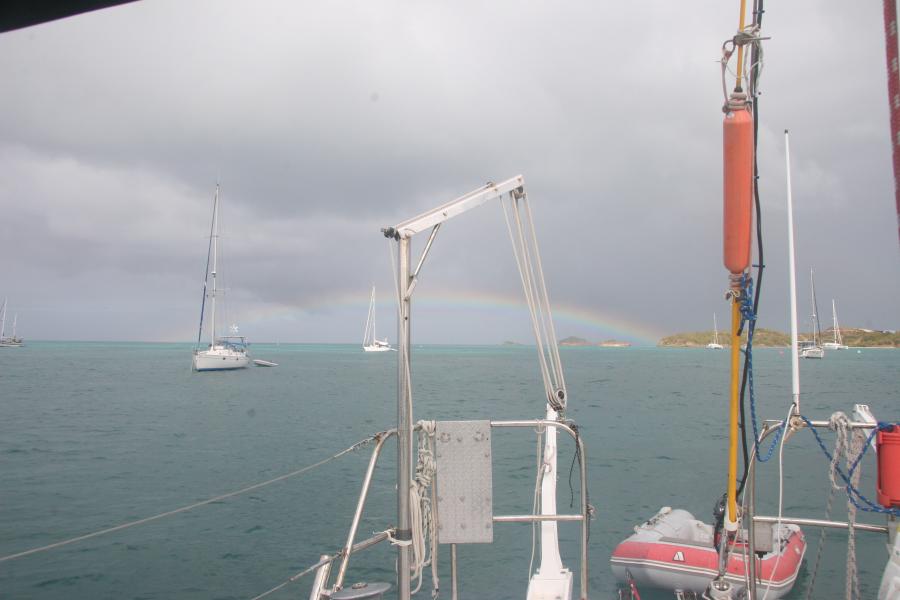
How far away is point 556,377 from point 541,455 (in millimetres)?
877

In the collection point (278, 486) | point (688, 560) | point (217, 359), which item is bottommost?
point (278, 486)

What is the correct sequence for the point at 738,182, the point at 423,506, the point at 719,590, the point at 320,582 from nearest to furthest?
the point at 738,182 < the point at 320,582 < the point at 719,590 < the point at 423,506

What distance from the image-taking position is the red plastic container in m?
4.57

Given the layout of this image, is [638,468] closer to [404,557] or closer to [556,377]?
[556,377]

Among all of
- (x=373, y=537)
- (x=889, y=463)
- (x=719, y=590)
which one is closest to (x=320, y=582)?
(x=373, y=537)

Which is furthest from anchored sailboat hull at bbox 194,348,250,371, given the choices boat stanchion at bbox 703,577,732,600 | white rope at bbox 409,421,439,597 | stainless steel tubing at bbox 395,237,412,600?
boat stanchion at bbox 703,577,732,600

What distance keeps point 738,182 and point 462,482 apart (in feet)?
10.2

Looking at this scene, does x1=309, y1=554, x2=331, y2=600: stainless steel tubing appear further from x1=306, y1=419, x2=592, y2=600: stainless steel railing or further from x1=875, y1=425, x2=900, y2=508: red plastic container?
x1=875, y1=425, x2=900, y2=508: red plastic container

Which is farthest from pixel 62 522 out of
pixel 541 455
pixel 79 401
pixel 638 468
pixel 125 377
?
pixel 125 377

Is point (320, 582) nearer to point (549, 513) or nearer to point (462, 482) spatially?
point (462, 482)

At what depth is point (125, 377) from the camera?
2805 inches

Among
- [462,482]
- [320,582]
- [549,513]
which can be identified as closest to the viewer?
[320,582]

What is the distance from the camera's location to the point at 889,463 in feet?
15.2

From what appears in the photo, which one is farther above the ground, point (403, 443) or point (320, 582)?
point (403, 443)
